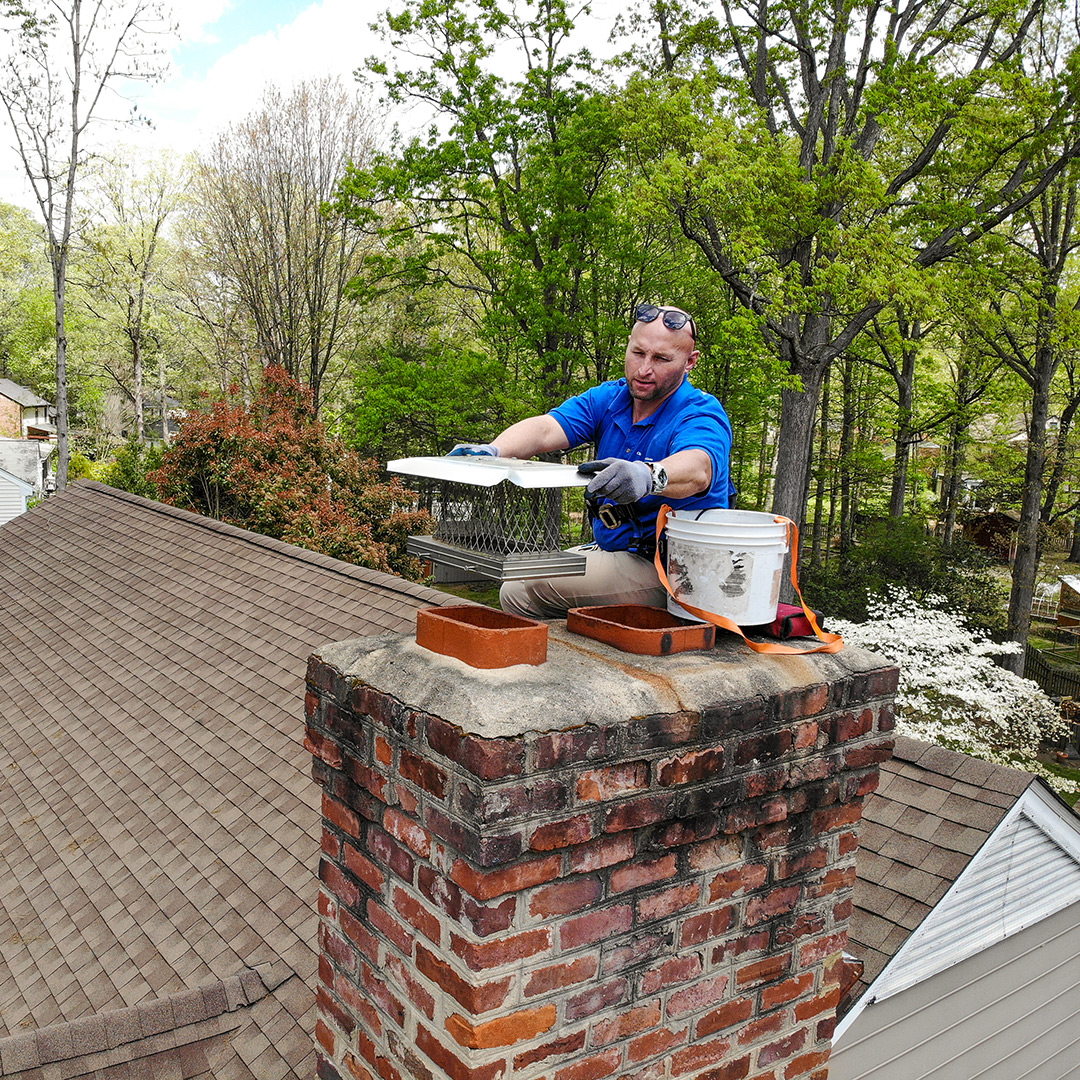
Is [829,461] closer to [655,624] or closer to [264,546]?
[264,546]

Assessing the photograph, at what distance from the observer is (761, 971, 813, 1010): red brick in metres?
1.88

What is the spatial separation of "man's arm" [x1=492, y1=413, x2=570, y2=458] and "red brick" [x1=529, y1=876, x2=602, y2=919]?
49.3 inches

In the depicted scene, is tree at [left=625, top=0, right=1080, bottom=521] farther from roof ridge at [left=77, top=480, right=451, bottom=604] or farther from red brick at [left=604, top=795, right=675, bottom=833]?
red brick at [left=604, top=795, right=675, bottom=833]

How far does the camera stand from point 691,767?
5.28ft

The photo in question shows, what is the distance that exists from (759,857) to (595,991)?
18.7 inches

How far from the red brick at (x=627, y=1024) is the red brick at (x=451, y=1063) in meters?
0.21

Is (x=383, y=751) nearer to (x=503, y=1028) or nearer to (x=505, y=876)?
(x=505, y=876)

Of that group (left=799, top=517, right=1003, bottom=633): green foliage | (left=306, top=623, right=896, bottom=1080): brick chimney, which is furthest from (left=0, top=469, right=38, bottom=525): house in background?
(left=306, top=623, right=896, bottom=1080): brick chimney

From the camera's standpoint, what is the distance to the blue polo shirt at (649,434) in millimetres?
2197

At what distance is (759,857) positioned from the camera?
1806 mm

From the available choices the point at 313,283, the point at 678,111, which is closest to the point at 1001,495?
the point at 678,111

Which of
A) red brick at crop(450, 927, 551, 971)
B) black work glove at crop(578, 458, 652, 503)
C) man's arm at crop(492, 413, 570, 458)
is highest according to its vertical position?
man's arm at crop(492, 413, 570, 458)

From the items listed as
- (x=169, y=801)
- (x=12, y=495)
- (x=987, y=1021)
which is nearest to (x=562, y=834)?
(x=987, y=1021)

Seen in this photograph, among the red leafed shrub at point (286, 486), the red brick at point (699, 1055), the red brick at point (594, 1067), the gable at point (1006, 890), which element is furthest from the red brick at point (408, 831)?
the red leafed shrub at point (286, 486)
